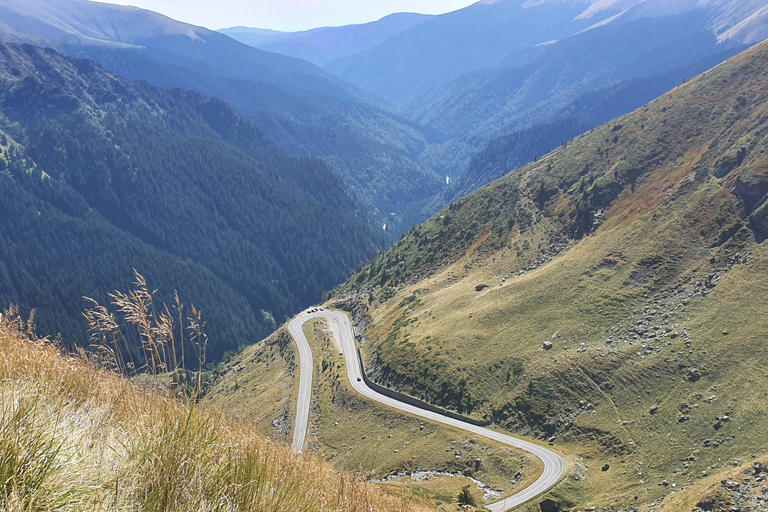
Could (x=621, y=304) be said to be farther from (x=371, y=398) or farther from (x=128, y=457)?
(x=128, y=457)

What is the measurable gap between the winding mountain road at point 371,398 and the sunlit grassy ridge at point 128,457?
245 cm

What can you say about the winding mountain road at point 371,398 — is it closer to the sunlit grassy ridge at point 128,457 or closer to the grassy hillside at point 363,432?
the grassy hillside at point 363,432

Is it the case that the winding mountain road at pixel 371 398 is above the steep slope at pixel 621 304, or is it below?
below

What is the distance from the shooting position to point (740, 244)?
62625 millimetres

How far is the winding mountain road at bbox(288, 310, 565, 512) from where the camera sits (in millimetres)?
41625

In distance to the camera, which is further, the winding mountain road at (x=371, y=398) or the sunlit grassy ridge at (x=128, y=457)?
the winding mountain road at (x=371, y=398)

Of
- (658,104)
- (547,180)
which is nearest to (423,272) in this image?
(547,180)

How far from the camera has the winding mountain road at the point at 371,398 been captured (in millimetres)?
41625

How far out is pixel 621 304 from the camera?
64.6 m

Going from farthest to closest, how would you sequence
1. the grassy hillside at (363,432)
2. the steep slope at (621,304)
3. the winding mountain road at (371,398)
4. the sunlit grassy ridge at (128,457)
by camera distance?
the grassy hillside at (363,432)
the steep slope at (621,304)
the winding mountain road at (371,398)
the sunlit grassy ridge at (128,457)

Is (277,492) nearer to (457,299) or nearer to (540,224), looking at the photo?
(457,299)

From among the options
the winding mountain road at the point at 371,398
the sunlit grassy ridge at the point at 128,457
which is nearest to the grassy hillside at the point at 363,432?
the winding mountain road at the point at 371,398

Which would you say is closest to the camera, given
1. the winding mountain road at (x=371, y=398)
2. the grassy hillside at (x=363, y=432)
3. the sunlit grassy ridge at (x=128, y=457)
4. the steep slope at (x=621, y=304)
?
the sunlit grassy ridge at (x=128, y=457)

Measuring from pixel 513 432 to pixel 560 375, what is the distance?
8.57 m
